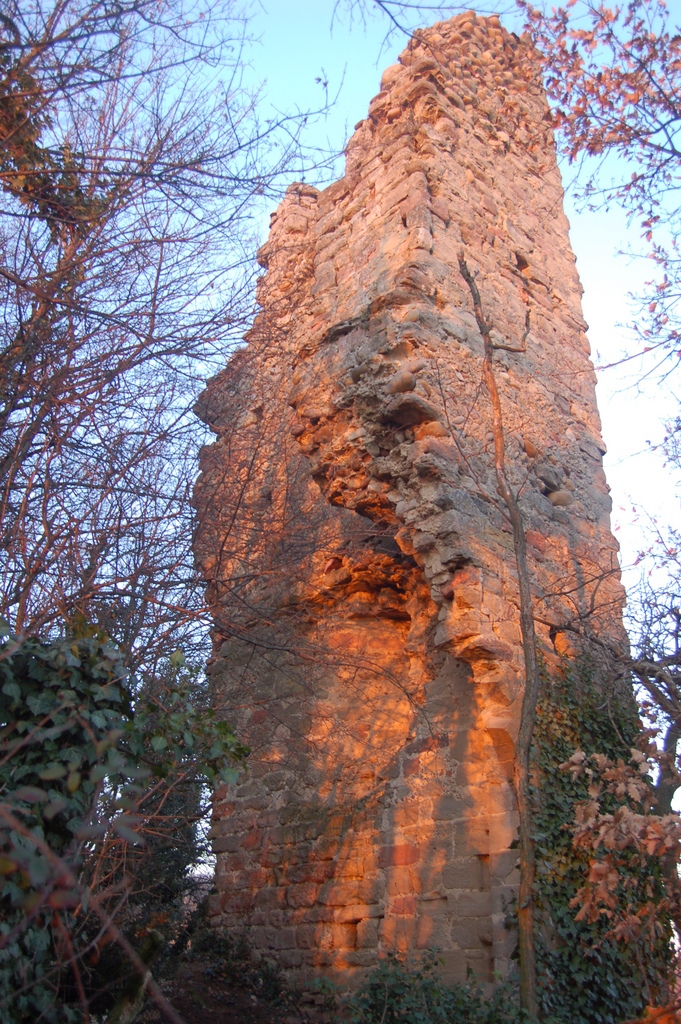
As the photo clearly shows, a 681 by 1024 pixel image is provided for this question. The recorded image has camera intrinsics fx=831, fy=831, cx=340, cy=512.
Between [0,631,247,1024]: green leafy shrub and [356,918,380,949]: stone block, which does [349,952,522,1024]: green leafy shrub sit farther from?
[0,631,247,1024]: green leafy shrub

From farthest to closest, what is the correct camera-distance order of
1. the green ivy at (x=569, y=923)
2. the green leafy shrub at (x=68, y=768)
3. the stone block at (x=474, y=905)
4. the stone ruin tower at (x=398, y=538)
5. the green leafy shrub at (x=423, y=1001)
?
the stone ruin tower at (x=398, y=538)
the stone block at (x=474, y=905)
the green ivy at (x=569, y=923)
the green leafy shrub at (x=423, y=1001)
the green leafy shrub at (x=68, y=768)

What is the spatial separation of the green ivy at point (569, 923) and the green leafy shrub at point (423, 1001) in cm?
29

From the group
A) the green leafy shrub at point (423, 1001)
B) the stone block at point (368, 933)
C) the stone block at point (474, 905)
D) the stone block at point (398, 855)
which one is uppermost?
the stone block at point (398, 855)

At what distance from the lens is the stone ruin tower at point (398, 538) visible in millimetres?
4539

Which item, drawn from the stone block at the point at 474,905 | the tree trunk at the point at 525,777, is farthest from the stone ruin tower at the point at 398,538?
the tree trunk at the point at 525,777

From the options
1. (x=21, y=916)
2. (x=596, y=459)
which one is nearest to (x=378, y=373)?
(x=596, y=459)

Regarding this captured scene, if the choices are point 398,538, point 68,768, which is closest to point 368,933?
point 398,538

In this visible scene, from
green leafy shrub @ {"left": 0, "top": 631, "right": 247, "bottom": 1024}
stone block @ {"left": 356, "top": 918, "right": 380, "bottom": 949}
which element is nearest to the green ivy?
stone block @ {"left": 356, "top": 918, "right": 380, "bottom": 949}

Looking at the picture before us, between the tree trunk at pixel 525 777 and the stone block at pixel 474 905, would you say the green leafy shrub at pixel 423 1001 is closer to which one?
the tree trunk at pixel 525 777

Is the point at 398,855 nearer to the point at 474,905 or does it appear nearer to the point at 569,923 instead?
the point at 474,905

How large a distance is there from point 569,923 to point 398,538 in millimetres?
2215

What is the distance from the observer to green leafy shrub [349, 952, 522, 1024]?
11.9 feet

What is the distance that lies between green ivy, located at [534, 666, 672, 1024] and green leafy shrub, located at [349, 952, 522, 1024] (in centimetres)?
29

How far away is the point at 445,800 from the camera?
4469 mm
